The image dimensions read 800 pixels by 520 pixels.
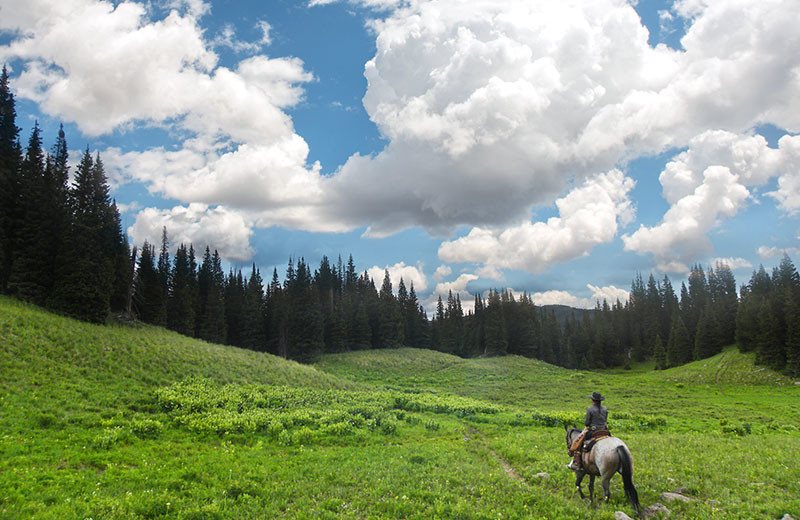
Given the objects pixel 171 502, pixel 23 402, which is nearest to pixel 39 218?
pixel 23 402

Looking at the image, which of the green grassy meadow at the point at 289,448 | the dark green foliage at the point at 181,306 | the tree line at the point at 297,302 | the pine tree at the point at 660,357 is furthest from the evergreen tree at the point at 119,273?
the pine tree at the point at 660,357

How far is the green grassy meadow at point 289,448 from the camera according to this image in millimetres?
11188

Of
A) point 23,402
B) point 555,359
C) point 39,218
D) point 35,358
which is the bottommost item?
point 555,359

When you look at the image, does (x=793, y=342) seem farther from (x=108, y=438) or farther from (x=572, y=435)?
(x=108, y=438)

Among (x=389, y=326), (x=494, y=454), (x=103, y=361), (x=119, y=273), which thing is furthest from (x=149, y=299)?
(x=494, y=454)

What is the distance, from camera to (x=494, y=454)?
19016mm

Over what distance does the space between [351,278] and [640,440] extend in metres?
130

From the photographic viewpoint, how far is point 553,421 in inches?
1128

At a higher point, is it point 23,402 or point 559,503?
point 23,402

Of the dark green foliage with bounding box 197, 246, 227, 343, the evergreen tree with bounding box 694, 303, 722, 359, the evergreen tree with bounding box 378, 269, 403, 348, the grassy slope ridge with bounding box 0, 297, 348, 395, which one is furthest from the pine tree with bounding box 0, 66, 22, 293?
the evergreen tree with bounding box 694, 303, 722, 359

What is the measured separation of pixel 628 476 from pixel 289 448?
47.2ft

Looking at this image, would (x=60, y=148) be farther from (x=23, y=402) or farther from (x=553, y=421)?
(x=553, y=421)

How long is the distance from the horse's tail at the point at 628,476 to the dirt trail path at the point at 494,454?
147 inches

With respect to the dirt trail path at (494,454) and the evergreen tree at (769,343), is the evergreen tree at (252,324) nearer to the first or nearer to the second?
the dirt trail path at (494,454)
